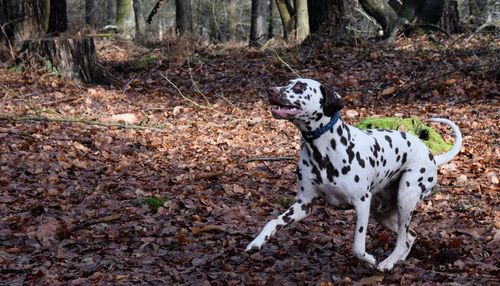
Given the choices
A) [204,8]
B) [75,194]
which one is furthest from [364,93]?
[204,8]

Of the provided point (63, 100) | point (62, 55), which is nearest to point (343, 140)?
point (63, 100)

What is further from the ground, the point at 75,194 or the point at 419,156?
the point at 419,156

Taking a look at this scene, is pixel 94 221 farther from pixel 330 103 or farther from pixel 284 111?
pixel 330 103

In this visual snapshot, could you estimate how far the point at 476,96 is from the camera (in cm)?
1224

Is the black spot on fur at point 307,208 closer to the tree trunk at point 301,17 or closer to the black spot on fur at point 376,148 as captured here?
the black spot on fur at point 376,148

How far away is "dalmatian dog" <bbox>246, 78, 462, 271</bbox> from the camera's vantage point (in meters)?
5.14

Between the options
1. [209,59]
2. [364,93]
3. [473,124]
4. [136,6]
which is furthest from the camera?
[136,6]

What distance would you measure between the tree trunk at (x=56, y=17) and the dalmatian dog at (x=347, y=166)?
13.2 m

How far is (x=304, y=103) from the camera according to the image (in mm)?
5051

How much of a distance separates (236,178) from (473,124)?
423 cm

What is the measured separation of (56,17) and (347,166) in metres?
13.7

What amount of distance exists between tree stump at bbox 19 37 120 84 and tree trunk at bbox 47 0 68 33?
3.38m

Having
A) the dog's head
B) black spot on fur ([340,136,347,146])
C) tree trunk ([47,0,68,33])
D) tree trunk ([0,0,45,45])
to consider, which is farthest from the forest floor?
tree trunk ([47,0,68,33])

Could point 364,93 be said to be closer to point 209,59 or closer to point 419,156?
point 209,59
